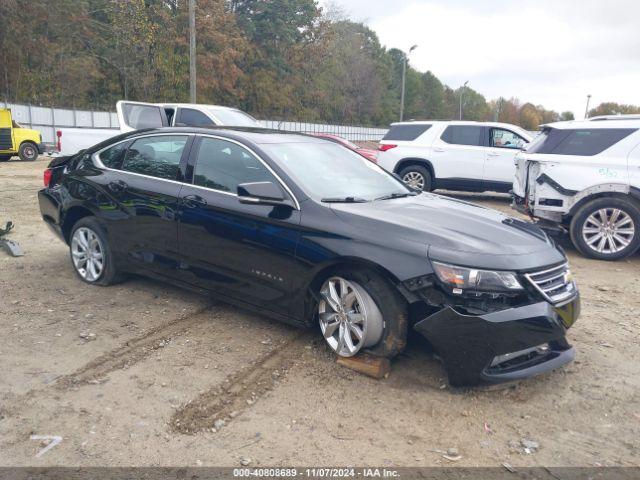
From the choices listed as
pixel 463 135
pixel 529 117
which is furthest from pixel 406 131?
pixel 529 117

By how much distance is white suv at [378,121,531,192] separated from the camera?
11.7 m

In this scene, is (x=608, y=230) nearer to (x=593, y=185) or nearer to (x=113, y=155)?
(x=593, y=185)

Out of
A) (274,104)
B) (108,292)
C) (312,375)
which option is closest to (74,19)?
(274,104)

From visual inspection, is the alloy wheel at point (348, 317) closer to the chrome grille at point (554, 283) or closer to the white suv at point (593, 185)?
the chrome grille at point (554, 283)

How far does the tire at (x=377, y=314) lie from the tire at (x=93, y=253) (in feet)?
8.28

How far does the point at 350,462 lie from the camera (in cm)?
283

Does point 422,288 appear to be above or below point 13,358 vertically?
above

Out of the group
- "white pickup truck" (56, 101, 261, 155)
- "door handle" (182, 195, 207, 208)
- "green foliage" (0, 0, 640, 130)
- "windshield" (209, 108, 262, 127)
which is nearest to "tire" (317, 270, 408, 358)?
"door handle" (182, 195, 207, 208)

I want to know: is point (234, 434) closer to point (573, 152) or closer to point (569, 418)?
point (569, 418)

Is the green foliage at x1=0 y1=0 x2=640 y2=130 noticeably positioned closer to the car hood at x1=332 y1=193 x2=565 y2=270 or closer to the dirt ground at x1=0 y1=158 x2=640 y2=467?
the dirt ground at x1=0 y1=158 x2=640 y2=467

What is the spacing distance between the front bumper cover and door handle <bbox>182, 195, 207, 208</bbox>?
2.05m

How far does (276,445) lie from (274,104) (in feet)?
175

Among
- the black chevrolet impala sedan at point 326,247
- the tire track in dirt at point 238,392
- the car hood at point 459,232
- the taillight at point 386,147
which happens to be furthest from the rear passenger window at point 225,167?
the taillight at point 386,147

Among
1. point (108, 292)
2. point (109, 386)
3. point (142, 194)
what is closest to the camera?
point (109, 386)
